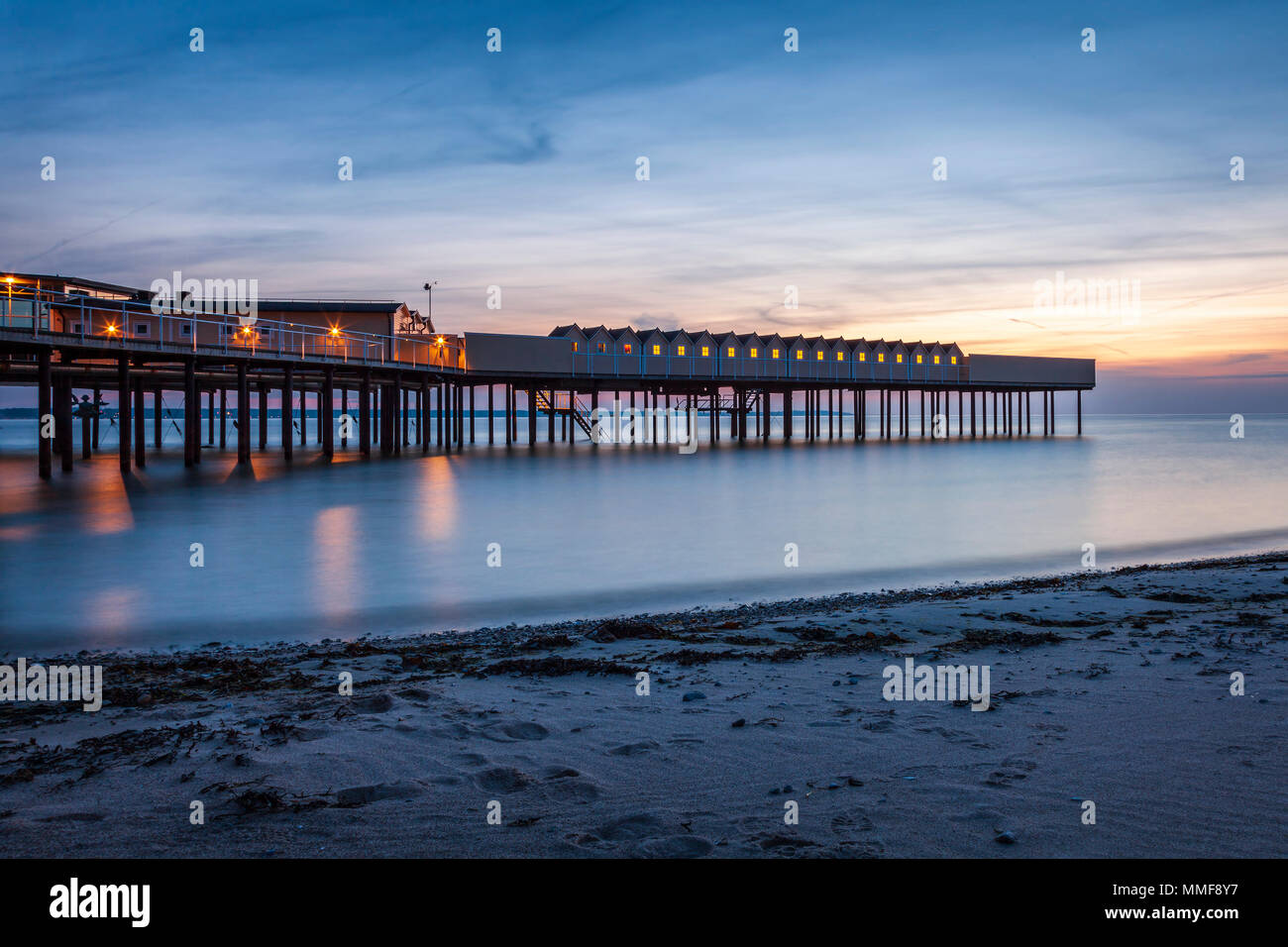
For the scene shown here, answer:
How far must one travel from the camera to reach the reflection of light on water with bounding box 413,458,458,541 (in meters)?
18.0

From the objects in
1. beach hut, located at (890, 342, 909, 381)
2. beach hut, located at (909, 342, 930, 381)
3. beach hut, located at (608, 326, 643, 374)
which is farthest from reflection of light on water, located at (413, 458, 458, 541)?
beach hut, located at (909, 342, 930, 381)

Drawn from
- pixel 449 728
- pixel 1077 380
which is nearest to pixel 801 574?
pixel 449 728

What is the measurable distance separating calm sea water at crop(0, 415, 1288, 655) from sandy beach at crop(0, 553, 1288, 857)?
11.7 feet

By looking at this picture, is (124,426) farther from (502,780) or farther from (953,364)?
(953,364)

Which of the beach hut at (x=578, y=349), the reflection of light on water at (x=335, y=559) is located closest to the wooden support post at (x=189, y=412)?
the reflection of light on water at (x=335, y=559)

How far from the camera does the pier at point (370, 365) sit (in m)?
27.5

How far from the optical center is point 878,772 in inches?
161

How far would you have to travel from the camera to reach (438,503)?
22766 millimetres

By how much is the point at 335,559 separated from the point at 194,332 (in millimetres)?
17383

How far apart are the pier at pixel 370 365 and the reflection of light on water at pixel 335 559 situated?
9.28 m

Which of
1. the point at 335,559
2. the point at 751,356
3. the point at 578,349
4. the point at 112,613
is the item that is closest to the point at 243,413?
the point at 578,349

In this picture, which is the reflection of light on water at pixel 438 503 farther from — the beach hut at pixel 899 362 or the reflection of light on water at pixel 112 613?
the beach hut at pixel 899 362

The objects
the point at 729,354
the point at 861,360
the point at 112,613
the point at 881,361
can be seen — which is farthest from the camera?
the point at 881,361

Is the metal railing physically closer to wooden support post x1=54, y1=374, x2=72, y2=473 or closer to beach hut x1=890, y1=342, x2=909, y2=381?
wooden support post x1=54, y1=374, x2=72, y2=473
